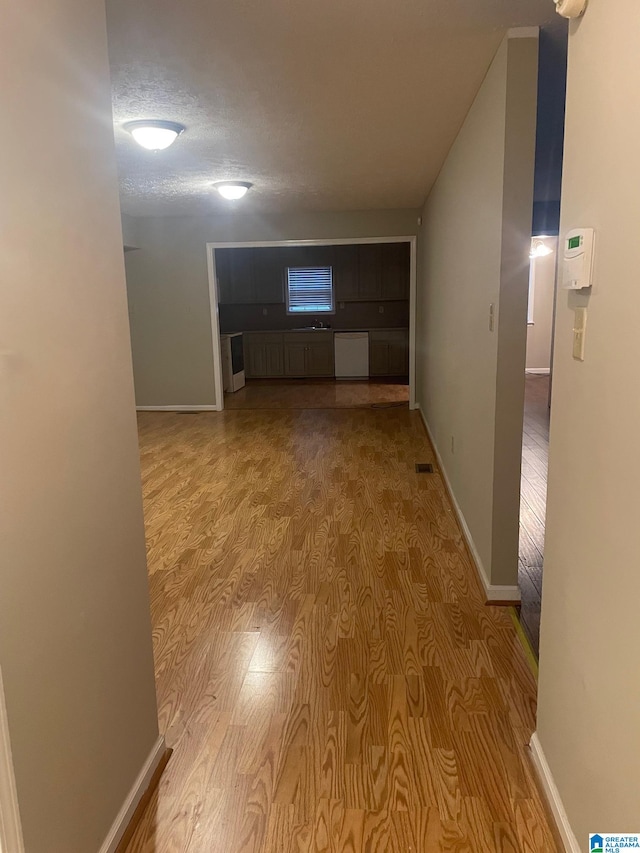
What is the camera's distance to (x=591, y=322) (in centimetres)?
128

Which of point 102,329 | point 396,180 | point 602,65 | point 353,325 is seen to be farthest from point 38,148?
point 353,325

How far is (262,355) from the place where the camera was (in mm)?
10367

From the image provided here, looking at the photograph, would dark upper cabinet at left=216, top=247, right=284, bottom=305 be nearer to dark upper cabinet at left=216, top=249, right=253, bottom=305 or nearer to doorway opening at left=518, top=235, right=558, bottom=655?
dark upper cabinet at left=216, top=249, right=253, bottom=305

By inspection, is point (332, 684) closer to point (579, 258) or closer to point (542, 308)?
point (579, 258)

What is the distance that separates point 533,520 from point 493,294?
1.64 metres

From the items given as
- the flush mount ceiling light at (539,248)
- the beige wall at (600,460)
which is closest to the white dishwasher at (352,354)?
the flush mount ceiling light at (539,248)

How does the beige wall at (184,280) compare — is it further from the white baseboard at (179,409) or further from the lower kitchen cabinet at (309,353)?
the lower kitchen cabinet at (309,353)

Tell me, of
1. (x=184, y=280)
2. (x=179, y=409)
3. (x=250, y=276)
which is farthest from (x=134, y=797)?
(x=250, y=276)

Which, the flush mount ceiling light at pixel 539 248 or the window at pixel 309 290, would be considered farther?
the window at pixel 309 290

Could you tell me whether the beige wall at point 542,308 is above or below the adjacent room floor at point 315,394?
above

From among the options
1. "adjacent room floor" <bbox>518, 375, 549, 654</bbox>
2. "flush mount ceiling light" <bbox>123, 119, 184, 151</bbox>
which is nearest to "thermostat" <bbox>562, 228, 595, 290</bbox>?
"adjacent room floor" <bbox>518, 375, 549, 654</bbox>

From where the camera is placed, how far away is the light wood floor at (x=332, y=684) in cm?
Result: 156

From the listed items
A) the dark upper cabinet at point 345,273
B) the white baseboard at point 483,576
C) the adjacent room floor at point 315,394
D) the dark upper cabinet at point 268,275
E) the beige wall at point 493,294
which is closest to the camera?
the beige wall at point 493,294

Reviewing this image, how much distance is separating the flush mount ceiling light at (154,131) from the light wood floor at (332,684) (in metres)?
2.21
